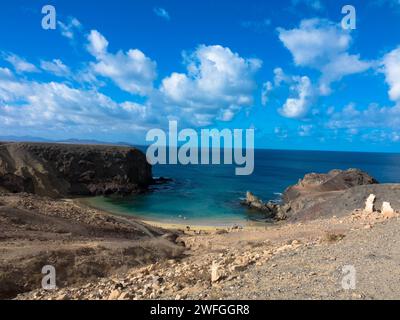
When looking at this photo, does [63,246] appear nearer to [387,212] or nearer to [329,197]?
[387,212]

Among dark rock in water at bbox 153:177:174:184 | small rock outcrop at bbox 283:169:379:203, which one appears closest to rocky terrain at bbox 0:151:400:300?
small rock outcrop at bbox 283:169:379:203

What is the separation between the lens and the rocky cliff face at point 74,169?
70312mm

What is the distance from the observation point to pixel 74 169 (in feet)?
270

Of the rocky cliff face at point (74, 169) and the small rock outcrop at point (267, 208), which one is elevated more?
the rocky cliff face at point (74, 169)

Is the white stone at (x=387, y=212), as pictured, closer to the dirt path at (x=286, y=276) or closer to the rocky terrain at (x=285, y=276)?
the dirt path at (x=286, y=276)

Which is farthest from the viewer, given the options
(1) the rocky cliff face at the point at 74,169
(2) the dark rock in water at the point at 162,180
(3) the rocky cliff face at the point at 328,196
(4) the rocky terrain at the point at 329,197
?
(2) the dark rock in water at the point at 162,180

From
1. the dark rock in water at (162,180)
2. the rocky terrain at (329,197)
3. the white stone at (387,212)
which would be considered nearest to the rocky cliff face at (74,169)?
the dark rock in water at (162,180)

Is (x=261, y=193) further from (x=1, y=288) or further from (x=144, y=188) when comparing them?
(x=1, y=288)

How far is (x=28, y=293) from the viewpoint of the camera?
15039mm

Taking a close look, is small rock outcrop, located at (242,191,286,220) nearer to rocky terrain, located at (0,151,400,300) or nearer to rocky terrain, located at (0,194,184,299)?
rocky terrain, located at (0,151,400,300)

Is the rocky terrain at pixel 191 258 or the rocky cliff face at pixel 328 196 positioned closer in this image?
the rocky terrain at pixel 191 258
